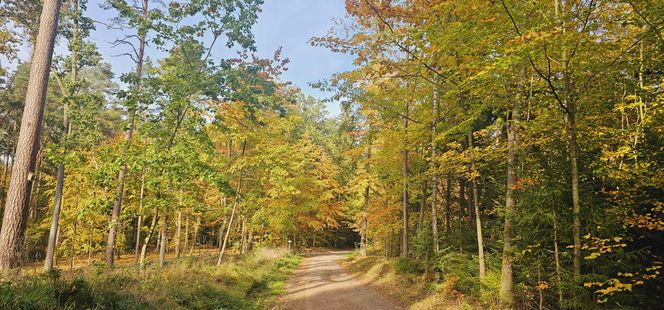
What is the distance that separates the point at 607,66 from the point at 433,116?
6018 mm

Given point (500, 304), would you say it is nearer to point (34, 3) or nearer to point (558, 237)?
point (558, 237)

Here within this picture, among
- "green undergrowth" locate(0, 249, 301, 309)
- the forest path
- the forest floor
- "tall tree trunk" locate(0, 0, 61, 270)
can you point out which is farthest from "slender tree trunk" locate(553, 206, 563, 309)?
"tall tree trunk" locate(0, 0, 61, 270)

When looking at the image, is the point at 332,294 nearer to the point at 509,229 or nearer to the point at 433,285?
the point at 433,285

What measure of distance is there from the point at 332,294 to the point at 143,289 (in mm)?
6386

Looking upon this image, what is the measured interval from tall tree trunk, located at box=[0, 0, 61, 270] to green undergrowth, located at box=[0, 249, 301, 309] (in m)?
1.54

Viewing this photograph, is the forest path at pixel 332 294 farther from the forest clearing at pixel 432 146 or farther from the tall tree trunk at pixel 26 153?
the tall tree trunk at pixel 26 153

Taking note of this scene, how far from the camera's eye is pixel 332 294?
1157 centimetres

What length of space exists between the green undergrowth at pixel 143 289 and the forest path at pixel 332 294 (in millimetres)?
764

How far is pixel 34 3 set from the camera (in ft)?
40.3

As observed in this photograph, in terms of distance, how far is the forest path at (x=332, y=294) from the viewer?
32.9ft

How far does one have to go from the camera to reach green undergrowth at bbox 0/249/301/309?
487cm

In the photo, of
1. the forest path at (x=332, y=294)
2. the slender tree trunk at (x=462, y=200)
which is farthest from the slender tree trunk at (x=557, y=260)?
the slender tree trunk at (x=462, y=200)

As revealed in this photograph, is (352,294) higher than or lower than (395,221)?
lower

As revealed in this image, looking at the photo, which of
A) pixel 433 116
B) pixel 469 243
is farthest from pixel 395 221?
pixel 433 116
